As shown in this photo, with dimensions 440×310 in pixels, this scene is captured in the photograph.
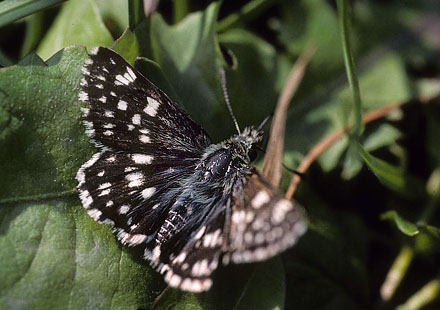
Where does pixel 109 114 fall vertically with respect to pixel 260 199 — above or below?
above

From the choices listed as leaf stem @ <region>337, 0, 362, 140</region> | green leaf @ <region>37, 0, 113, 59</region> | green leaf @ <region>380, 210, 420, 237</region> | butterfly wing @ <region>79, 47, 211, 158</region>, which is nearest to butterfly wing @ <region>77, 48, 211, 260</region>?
butterfly wing @ <region>79, 47, 211, 158</region>

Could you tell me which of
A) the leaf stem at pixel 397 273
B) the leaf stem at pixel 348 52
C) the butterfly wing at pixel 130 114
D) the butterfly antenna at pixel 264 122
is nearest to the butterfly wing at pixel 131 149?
the butterfly wing at pixel 130 114

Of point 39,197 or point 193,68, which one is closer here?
point 39,197

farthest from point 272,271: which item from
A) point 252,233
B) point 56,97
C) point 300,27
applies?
point 300,27

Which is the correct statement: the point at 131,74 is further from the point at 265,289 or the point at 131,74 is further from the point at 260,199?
the point at 265,289

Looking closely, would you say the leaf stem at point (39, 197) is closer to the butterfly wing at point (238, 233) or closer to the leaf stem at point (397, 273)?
the butterfly wing at point (238, 233)

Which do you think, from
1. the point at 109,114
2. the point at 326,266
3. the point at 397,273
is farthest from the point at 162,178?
the point at 397,273

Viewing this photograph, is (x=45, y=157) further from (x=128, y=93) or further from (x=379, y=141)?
(x=379, y=141)

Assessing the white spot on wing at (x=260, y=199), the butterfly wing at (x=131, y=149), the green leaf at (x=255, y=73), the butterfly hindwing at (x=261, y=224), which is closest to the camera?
the butterfly hindwing at (x=261, y=224)
